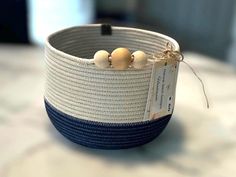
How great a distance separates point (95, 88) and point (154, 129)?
0.09 meters

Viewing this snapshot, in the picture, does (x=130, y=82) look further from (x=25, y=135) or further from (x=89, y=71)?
(x=25, y=135)

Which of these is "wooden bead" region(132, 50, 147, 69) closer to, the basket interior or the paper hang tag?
the paper hang tag

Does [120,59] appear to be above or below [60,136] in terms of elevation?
above

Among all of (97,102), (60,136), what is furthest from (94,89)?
(60,136)

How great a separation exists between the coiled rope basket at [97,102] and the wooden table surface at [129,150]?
0.02 meters

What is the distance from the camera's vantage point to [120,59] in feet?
1.42

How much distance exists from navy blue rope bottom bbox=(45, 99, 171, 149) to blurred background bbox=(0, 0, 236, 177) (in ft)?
0.07

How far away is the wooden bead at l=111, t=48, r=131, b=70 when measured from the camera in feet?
1.42

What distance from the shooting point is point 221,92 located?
71 cm

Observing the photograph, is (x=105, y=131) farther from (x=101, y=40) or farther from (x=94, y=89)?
(x=101, y=40)

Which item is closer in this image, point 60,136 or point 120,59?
point 120,59

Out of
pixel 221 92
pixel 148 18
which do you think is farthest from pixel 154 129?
pixel 148 18

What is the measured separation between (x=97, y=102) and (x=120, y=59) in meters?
0.06

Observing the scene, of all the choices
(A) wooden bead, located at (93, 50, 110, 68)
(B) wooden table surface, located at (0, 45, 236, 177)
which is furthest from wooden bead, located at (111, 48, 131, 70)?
(B) wooden table surface, located at (0, 45, 236, 177)
